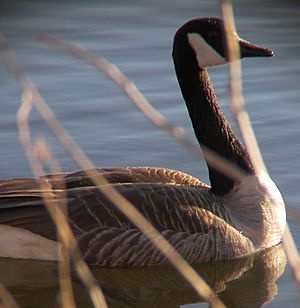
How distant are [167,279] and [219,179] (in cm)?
92

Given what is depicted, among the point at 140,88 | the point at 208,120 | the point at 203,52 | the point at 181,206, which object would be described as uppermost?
the point at 203,52

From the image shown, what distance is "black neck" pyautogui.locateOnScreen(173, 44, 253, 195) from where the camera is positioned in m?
7.98

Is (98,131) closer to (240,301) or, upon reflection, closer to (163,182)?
(163,182)

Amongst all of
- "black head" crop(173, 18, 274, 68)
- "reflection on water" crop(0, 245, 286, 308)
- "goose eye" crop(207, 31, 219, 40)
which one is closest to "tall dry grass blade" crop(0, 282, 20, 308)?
"reflection on water" crop(0, 245, 286, 308)

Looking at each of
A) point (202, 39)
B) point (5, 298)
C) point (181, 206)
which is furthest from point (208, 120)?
point (5, 298)

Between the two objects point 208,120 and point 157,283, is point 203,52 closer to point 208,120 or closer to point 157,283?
point 208,120

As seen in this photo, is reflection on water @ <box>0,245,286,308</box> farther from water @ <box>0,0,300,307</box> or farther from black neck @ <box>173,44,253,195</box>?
black neck @ <box>173,44,253,195</box>

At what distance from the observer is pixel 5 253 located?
24.8 feet

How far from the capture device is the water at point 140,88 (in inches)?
300

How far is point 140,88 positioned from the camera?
34.6ft

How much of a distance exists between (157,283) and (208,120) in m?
1.42

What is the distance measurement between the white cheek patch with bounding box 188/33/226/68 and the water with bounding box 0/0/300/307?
73cm

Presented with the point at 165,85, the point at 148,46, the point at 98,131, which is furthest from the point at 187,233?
the point at 148,46

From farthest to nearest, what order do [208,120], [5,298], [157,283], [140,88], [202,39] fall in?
[140,88]
[208,120]
[202,39]
[157,283]
[5,298]
